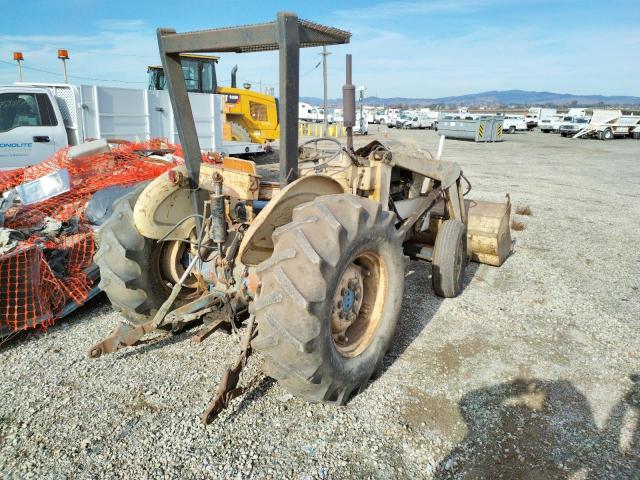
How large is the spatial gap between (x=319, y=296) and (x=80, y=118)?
9.04 m

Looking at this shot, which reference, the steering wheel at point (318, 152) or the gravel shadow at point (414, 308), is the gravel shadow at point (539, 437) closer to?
the gravel shadow at point (414, 308)

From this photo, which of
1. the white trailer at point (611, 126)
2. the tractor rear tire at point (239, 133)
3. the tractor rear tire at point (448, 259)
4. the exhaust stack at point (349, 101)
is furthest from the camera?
the white trailer at point (611, 126)

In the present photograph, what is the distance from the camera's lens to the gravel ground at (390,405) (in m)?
2.68

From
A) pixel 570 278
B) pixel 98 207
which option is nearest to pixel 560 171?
pixel 570 278

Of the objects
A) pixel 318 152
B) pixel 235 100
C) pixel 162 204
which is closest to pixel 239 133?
pixel 235 100

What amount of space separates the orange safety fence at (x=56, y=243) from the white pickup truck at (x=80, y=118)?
214 cm

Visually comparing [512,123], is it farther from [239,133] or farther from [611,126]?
[239,133]

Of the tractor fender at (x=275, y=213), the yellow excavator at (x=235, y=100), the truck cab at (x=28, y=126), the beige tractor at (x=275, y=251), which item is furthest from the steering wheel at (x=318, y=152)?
the yellow excavator at (x=235, y=100)

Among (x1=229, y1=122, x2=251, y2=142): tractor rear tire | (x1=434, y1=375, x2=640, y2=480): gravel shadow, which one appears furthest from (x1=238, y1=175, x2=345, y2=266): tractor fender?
(x1=229, y1=122, x2=251, y2=142): tractor rear tire

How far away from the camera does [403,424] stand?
9.82 feet

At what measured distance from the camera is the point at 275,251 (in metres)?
2.57

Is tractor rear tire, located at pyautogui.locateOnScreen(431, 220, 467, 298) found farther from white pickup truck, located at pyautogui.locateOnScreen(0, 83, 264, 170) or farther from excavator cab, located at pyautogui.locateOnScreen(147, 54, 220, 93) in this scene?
excavator cab, located at pyautogui.locateOnScreen(147, 54, 220, 93)

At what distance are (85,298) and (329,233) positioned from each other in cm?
295

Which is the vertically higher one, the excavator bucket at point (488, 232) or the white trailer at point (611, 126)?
the white trailer at point (611, 126)
